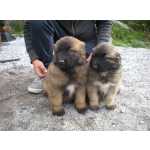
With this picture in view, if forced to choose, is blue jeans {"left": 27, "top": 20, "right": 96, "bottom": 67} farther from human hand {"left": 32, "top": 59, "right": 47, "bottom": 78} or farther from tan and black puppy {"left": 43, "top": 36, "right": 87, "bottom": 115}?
tan and black puppy {"left": 43, "top": 36, "right": 87, "bottom": 115}

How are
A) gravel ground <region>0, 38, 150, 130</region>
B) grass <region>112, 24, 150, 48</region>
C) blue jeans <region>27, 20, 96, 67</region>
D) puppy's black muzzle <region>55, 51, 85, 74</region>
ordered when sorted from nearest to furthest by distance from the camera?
puppy's black muzzle <region>55, 51, 85, 74</region>, gravel ground <region>0, 38, 150, 130</region>, blue jeans <region>27, 20, 96, 67</region>, grass <region>112, 24, 150, 48</region>

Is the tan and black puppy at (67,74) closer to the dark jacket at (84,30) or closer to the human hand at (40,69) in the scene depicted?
the human hand at (40,69)

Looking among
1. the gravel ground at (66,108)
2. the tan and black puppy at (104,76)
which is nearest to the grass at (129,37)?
the gravel ground at (66,108)

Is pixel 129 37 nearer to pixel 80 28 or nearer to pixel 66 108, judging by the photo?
pixel 80 28

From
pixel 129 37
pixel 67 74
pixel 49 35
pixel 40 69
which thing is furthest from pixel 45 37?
pixel 129 37

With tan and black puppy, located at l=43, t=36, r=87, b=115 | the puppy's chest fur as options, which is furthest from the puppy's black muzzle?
the puppy's chest fur

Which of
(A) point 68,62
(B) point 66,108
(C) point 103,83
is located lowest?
(B) point 66,108
